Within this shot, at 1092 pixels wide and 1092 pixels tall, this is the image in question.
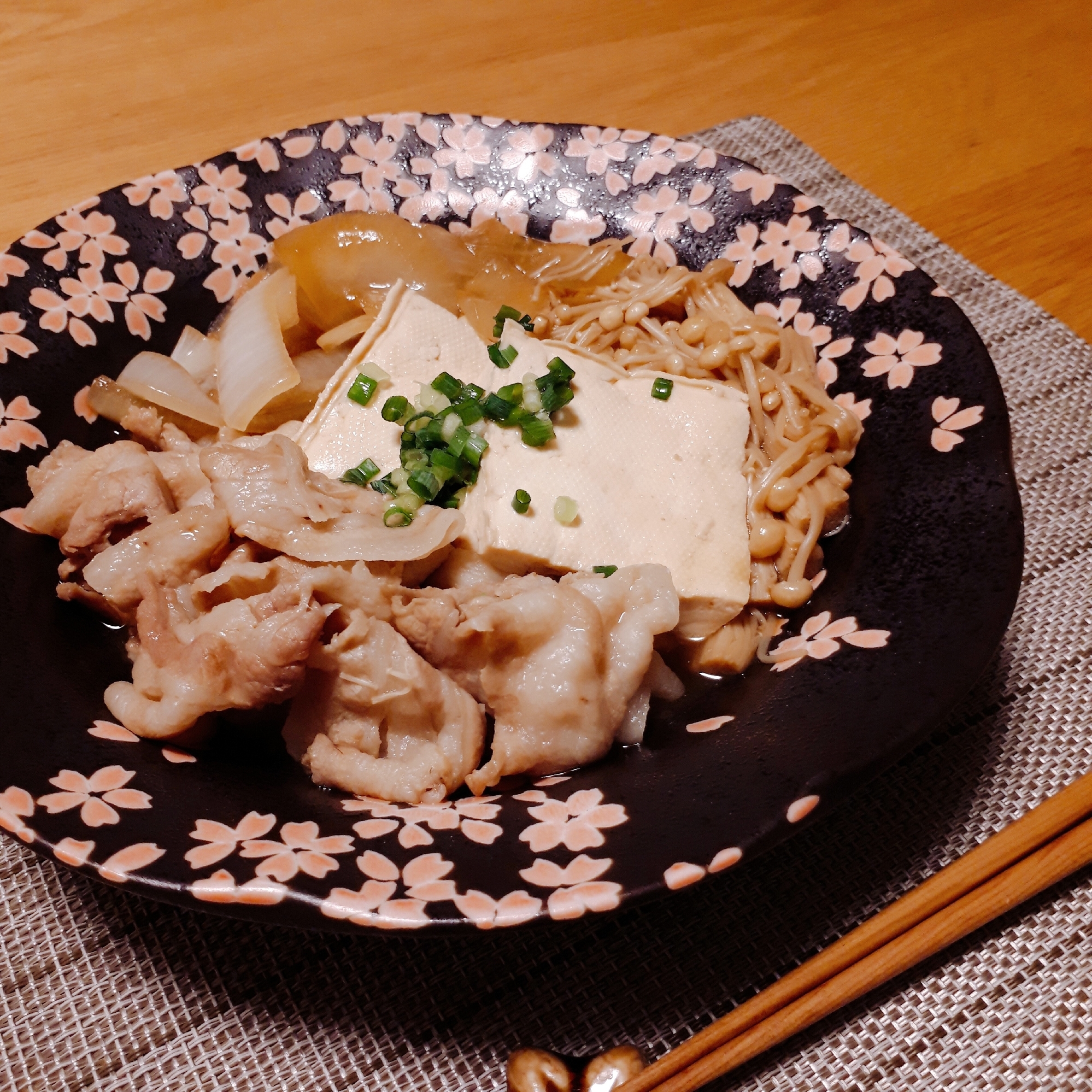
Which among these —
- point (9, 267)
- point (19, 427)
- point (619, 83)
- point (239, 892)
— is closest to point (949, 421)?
point (239, 892)

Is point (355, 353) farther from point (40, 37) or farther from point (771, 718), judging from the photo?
point (40, 37)

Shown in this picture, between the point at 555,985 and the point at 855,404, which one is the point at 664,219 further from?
the point at 555,985

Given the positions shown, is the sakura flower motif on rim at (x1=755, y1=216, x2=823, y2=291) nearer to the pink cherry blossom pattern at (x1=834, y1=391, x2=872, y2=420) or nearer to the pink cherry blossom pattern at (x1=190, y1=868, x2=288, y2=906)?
the pink cherry blossom pattern at (x1=834, y1=391, x2=872, y2=420)

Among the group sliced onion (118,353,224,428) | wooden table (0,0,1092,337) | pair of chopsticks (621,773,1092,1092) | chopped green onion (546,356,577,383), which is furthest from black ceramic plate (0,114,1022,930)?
wooden table (0,0,1092,337)

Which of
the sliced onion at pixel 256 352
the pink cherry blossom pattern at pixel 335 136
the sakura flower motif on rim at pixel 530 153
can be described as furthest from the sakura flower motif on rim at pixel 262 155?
the sakura flower motif on rim at pixel 530 153

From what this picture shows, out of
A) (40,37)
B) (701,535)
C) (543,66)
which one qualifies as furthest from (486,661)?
(40,37)

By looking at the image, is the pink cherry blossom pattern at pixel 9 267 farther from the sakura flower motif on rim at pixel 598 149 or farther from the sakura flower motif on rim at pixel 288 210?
the sakura flower motif on rim at pixel 598 149
